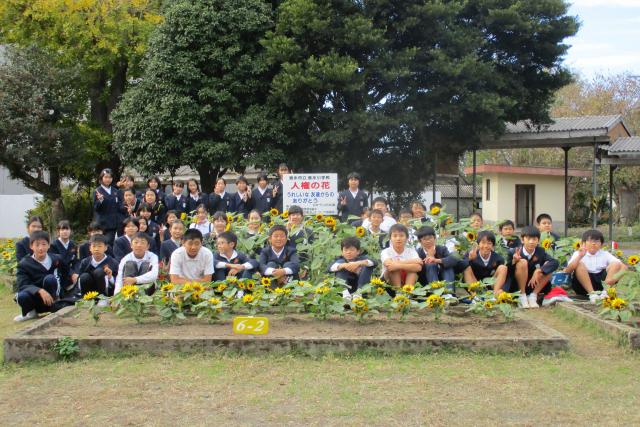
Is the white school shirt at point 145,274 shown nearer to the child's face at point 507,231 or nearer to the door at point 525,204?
the child's face at point 507,231

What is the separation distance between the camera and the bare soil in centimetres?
599

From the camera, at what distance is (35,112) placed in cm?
1875

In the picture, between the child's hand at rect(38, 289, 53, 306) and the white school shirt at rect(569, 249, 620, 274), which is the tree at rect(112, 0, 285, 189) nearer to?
the child's hand at rect(38, 289, 53, 306)

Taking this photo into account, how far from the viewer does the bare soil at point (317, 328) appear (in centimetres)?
599

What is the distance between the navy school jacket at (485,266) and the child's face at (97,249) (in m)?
4.17

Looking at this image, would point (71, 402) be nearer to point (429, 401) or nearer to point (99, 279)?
point (429, 401)

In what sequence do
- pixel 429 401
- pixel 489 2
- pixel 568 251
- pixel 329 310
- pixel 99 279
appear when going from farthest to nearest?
1. pixel 489 2
2. pixel 568 251
3. pixel 99 279
4. pixel 329 310
5. pixel 429 401

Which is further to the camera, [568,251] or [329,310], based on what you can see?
[568,251]

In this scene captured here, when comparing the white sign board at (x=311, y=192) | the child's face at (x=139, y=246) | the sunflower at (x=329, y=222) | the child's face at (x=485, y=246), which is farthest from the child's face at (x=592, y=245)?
the child's face at (x=139, y=246)

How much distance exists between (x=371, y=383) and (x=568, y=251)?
17.1 ft

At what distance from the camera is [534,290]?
8375 mm

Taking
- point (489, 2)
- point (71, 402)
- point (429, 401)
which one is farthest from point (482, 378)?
point (489, 2)

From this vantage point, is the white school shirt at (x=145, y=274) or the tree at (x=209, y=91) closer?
the white school shirt at (x=145, y=274)

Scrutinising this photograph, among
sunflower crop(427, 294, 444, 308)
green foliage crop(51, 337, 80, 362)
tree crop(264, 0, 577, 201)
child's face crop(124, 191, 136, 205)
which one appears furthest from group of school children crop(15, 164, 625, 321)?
tree crop(264, 0, 577, 201)
